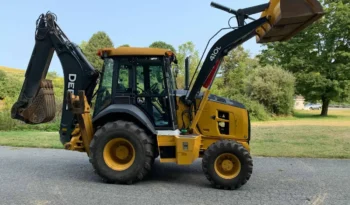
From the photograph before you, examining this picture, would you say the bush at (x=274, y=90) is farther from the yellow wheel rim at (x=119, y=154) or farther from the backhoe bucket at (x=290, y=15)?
the yellow wheel rim at (x=119, y=154)

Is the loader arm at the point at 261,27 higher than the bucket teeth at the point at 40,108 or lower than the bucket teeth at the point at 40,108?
higher

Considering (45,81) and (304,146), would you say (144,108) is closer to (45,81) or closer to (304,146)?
(45,81)

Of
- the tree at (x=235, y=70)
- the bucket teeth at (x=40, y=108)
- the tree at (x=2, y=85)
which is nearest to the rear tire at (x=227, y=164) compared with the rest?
the bucket teeth at (x=40, y=108)

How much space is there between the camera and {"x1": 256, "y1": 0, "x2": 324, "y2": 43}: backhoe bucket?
5477 millimetres

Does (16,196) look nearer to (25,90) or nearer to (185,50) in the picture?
(25,90)

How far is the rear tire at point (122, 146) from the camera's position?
6.19 metres

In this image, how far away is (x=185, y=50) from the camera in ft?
127

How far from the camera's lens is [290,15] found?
5484 millimetres

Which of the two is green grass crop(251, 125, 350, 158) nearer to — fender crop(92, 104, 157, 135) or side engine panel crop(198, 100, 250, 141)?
side engine panel crop(198, 100, 250, 141)

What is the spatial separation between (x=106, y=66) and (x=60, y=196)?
2.47m

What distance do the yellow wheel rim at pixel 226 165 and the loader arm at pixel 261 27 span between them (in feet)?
3.95

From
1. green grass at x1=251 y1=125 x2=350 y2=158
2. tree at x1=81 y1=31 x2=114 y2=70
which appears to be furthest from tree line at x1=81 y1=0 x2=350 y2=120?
tree at x1=81 y1=31 x2=114 y2=70

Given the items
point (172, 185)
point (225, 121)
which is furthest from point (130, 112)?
point (225, 121)

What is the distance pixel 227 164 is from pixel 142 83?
214cm
